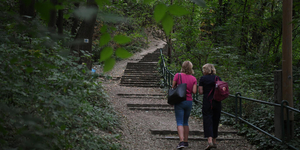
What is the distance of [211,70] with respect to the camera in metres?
5.08

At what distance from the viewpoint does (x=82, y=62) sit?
6816mm

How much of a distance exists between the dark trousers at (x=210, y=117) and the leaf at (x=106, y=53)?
3.98 metres

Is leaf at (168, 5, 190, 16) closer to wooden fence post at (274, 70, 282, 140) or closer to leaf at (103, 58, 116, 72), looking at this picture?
leaf at (103, 58, 116, 72)

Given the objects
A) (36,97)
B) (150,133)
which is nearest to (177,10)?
(36,97)

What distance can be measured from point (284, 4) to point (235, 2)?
8.76m

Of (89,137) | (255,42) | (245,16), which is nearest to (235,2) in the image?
(245,16)

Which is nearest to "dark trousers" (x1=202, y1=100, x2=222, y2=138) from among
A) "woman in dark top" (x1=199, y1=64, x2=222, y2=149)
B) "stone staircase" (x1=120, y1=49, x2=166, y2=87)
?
"woman in dark top" (x1=199, y1=64, x2=222, y2=149)

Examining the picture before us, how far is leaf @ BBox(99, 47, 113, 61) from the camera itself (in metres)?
1.38

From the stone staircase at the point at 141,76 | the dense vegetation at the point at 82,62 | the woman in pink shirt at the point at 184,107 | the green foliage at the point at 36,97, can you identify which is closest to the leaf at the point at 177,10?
the dense vegetation at the point at 82,62

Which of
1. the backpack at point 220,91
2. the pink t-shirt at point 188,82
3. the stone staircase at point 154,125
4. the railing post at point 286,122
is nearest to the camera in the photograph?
the railing post at point 286,122

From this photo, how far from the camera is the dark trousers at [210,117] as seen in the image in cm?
502

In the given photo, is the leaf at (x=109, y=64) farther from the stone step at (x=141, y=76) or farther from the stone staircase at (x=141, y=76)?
the stone step at (x=141, y=76)

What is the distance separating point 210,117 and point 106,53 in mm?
4056

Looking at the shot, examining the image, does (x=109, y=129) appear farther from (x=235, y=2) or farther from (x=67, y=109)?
(x=235, y=2)
